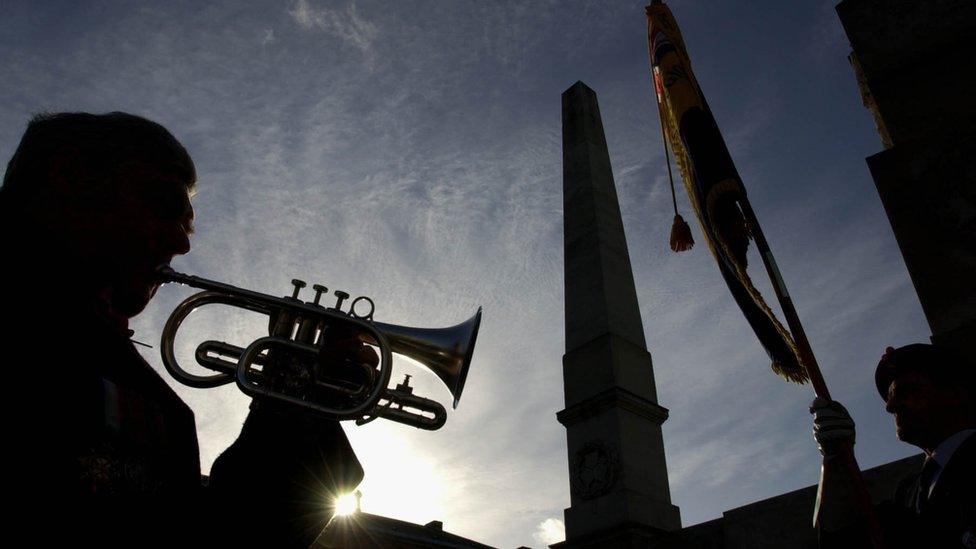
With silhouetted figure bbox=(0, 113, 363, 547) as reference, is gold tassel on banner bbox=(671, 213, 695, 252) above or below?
above

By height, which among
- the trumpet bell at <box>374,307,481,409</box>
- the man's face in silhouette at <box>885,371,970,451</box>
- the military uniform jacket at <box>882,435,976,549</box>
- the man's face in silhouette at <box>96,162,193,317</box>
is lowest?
the military uniform jacket at <box>882,435,976,549</box>

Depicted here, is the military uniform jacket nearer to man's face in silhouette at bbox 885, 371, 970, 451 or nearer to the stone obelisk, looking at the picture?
man's face in silhouette at bbox 885, 371, 970, 451

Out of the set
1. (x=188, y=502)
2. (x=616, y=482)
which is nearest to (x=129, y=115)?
(x=188, y=502)

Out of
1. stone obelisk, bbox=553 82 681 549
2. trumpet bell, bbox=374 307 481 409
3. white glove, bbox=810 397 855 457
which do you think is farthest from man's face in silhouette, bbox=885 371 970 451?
stone obelisk, bbox=553 82 681 549

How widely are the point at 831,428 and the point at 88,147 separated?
311cm

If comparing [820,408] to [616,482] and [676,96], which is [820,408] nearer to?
[676,96]

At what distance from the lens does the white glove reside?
2.50 meters

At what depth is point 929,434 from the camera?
2.30 meters

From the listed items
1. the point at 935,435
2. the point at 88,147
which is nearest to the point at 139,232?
the point at 88,147

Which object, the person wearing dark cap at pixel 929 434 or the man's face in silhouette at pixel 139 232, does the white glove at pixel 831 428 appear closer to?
the person wearing dark cap at pixel 929 434

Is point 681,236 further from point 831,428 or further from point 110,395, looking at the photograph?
point 110,395

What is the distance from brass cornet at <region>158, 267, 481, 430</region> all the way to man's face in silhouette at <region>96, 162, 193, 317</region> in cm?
60

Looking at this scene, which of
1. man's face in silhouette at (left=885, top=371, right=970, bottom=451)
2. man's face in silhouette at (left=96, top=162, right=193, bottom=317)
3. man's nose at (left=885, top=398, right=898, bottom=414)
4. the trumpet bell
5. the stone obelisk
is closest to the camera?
man's face in silhouette at (left=96, top=162, right=193, bottom=317)

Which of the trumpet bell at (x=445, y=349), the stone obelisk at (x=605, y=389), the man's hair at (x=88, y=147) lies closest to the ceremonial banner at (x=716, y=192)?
the trumpet bell at (x=445, y=349)
